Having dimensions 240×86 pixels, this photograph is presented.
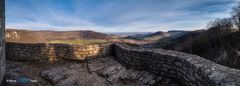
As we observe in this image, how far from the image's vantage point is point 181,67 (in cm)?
620

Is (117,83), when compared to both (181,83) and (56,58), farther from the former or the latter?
(56,58)

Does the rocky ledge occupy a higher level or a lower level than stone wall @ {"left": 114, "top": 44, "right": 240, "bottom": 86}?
lower

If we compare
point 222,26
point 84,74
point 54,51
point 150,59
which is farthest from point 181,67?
point 222,26

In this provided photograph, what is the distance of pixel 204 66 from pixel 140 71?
307cm

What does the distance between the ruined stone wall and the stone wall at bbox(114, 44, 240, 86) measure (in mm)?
1086

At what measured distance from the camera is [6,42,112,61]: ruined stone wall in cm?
1028

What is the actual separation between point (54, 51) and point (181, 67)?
6293mm

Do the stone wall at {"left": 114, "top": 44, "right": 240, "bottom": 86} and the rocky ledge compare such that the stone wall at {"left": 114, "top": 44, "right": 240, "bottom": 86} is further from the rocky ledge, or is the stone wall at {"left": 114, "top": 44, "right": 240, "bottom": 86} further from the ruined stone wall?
the ruined stone wall

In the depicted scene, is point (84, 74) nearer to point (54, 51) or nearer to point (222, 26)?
point (54, 51)

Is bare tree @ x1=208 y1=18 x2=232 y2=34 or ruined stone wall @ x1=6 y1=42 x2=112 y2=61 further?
bare tree @ x1=208 y1=18 x2=232 y2=34

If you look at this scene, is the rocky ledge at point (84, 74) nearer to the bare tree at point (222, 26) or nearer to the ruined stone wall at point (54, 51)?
the ruined stone wall at point (54, 51)

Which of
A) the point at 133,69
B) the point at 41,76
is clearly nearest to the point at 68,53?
the point at 41,76

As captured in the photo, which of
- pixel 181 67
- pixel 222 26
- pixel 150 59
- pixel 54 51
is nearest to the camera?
pixel 181 67

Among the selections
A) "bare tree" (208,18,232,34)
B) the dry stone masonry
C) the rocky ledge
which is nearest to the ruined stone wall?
the dry stone masonry
